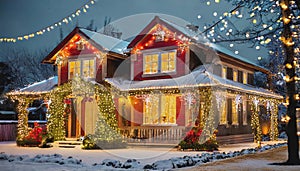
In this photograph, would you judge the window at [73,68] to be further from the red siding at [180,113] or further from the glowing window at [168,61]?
the red siding at [180,113]

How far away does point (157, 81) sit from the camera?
2003 centimetres

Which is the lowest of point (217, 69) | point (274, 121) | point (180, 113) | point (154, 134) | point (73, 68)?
point (154, 134)

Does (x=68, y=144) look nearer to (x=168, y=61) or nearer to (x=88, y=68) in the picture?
(x=88, y=68)

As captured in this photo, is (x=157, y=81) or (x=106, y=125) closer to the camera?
(x=106, y=125)

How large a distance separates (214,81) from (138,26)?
26.1 feet

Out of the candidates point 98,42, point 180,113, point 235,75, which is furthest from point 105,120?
point 235,75

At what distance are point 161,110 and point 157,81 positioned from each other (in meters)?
1.89

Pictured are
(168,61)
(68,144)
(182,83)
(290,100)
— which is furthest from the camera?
(168,61)

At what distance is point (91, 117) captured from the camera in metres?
22.5

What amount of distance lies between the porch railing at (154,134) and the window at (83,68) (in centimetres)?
371

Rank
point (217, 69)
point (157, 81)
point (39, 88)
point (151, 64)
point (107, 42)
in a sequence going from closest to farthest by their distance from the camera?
point (157, 81) < point (151, 64) < point (217, 69) < point (39, 88) < point (107, 42)

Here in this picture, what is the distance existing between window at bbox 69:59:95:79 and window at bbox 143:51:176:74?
118 inches

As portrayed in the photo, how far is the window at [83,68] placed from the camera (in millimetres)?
22297

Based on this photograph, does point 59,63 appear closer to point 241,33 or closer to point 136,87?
point 136,87
